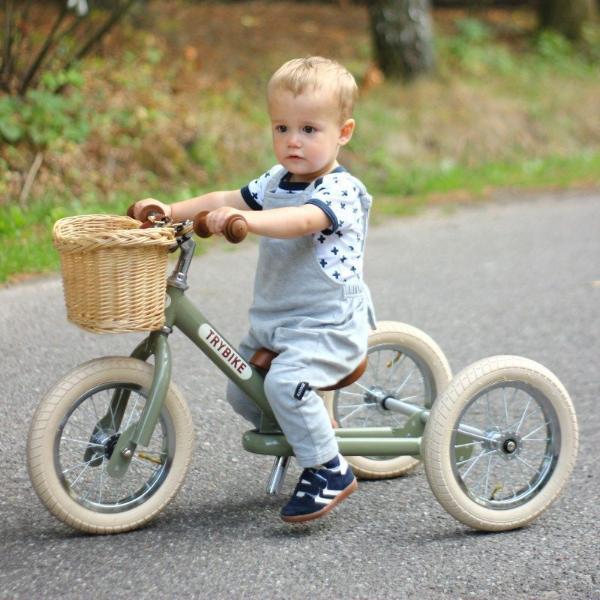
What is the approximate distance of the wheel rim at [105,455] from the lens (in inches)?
128

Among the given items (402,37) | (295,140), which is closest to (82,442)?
(295,140)

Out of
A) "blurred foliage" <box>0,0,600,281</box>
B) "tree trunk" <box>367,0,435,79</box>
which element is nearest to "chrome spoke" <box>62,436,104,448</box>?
"blurred foliage" <box>0,0,600,281</box>

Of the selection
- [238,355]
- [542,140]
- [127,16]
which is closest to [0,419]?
[238,355]

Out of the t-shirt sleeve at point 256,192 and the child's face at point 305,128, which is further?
the t-shirt sleeve at point 256,192

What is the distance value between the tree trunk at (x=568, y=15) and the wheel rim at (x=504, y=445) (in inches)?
401

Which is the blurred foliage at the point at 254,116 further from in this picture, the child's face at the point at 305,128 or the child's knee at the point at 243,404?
the child's face at the point at 305,128

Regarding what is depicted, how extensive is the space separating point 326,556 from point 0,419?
5.14 ft

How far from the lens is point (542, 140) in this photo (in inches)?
420

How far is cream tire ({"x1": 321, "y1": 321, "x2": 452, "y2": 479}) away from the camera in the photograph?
3877 millimetres

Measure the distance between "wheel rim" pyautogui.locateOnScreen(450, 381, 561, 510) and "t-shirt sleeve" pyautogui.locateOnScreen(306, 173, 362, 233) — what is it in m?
0.71

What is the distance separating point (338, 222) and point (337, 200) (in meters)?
0.07

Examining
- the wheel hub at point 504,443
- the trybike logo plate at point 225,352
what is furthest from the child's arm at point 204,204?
the wheel hub at point 504,443

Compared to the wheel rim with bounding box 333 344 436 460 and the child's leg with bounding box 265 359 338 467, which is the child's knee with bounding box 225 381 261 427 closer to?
the child's leg with bounding box 265 359 338 467

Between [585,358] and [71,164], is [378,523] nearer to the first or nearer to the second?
[585,358]
